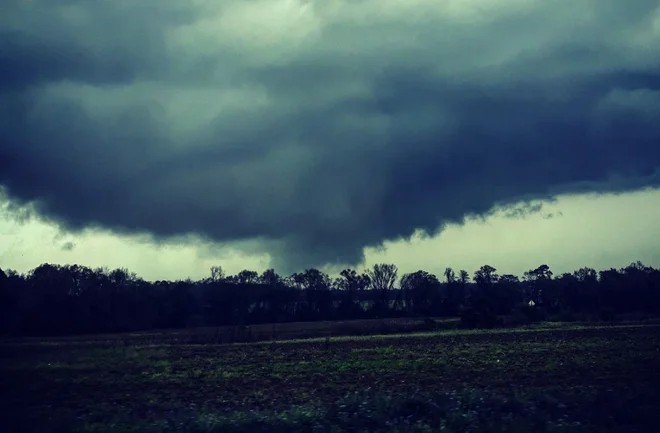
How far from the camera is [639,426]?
13156mm

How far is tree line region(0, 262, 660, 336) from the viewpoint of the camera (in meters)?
80.2

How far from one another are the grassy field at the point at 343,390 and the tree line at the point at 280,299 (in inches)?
1569

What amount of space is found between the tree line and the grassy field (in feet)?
131

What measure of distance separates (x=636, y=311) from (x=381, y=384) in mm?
98305

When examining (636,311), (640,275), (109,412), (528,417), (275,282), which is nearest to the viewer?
(528,417)

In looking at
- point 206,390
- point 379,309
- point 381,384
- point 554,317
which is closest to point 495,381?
point 381,384

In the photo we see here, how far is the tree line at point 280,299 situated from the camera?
80.2 meters

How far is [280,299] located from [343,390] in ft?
343

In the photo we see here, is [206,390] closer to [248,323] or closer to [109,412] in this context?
[109,412]

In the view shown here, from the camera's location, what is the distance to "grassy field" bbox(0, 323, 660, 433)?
14008 millimetres

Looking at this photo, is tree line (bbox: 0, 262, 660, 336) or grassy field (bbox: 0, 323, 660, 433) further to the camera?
tree line (bbox: 0, 262, 660, 336)

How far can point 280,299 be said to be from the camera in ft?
418

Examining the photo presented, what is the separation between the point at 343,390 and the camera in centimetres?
2422

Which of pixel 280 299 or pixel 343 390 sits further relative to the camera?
pixel 280 299
